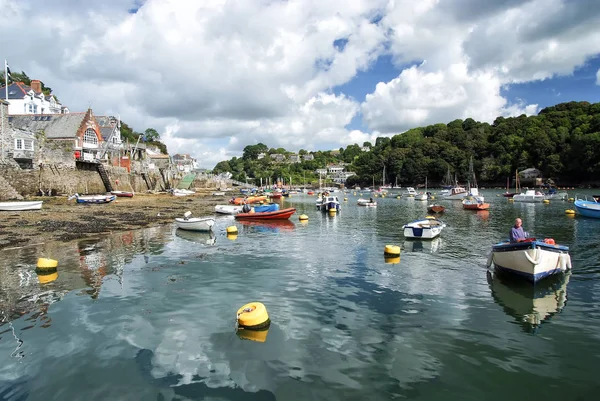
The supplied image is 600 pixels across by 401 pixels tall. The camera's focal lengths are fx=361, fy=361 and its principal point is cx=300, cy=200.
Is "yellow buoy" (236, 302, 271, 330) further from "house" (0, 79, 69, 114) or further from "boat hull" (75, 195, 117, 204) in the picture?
"house" (0, 79, 69, 114)

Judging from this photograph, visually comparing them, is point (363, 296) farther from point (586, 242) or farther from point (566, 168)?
point (566, 168)

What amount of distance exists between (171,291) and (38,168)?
37758mm

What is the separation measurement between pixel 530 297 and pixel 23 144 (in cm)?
4899

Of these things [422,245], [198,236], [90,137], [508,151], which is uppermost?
[508,151]

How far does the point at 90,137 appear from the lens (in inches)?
2437

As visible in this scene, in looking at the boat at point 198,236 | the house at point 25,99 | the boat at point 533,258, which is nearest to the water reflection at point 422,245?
the boat at point 533,258

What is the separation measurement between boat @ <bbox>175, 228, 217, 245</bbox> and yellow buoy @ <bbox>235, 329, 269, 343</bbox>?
14.5 meters

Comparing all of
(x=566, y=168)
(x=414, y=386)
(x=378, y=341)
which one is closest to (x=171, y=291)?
(x=378, y=341)

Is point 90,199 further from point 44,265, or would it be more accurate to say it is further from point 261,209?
point 44,265

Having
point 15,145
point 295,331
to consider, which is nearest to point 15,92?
point 15,145

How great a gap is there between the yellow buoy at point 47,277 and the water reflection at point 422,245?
17.4m

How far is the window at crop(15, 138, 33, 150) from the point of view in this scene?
39.9 metres

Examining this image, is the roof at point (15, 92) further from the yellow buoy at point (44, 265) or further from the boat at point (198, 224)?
the yellow buoy at point (44, 265)

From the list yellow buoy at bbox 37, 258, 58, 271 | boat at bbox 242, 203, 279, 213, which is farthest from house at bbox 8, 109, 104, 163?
yellow buoy at bbox 37, 258, 58, 271
